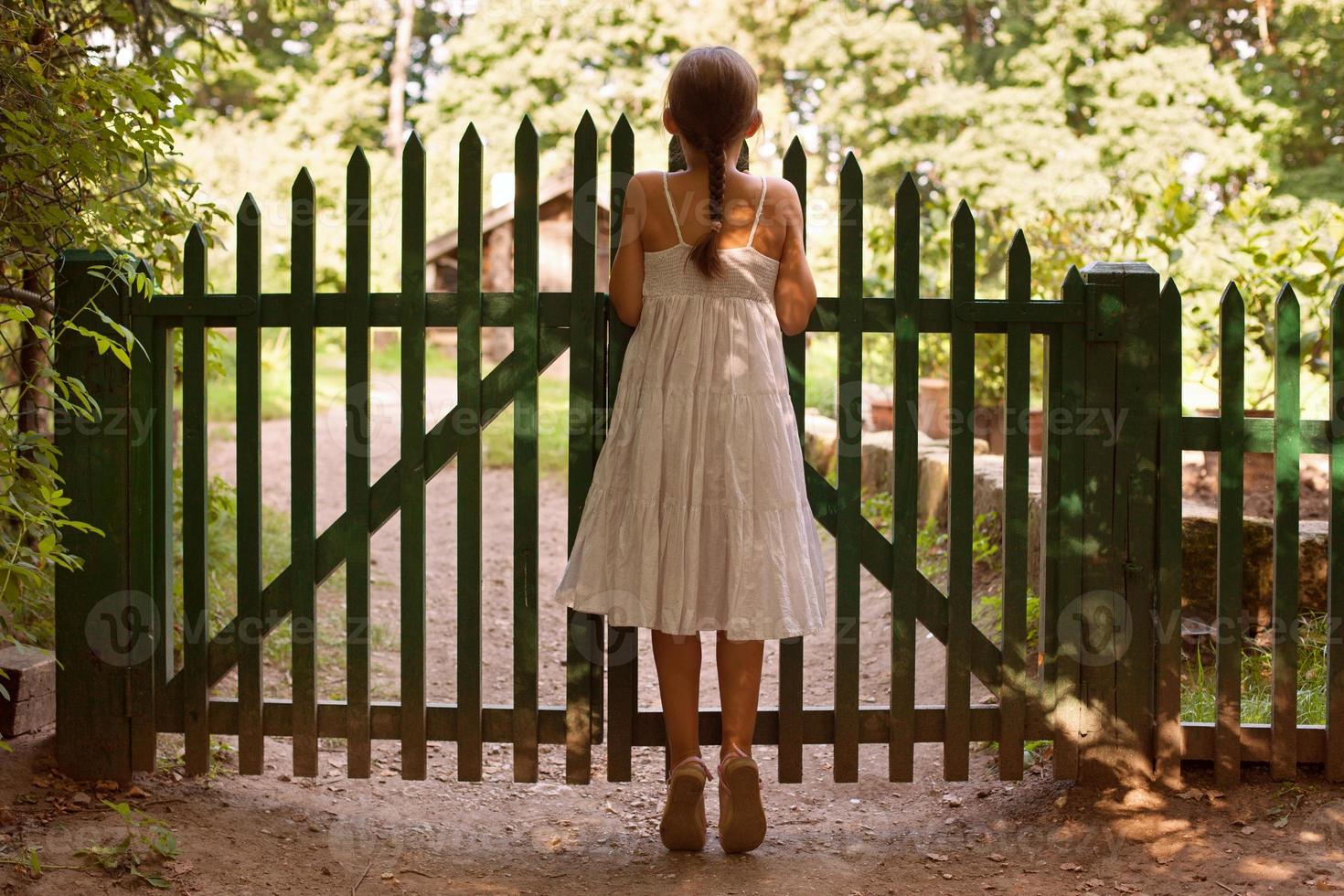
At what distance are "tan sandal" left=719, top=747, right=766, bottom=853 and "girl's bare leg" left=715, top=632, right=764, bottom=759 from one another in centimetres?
5

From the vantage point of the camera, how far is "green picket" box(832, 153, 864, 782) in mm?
3285

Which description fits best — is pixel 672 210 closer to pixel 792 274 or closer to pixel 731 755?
pixel 792 274

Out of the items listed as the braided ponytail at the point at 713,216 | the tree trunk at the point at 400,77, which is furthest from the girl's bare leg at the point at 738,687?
the tree trunk at the point at 400,77

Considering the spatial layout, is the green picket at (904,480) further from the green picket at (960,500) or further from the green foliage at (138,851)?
the green foliage at (138,851)

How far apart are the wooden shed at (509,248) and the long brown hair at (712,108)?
13.6m

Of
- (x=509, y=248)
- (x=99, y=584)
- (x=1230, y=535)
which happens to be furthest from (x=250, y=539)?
(x=509, y=248)

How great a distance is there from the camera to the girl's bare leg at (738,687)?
3.20 meters

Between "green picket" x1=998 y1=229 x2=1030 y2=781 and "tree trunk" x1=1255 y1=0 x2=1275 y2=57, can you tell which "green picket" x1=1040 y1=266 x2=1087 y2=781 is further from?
"tree trunk" x1=1255 y1=0 x2=1275 y2=57

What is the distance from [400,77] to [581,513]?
26.1 meters

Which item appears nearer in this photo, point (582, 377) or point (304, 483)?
point (582, 377)

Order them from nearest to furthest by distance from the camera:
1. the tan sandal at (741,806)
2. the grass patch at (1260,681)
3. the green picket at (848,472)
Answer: the tan sandal at (741,806) < the green picket at (848,472) < the grass patch at (1260,681)

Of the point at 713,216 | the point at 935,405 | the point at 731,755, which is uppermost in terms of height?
the point at 713,216

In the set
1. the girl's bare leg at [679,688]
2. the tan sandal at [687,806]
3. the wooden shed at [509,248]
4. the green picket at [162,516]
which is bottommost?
the tan sandal at [687,806]

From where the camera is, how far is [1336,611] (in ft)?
11.2
